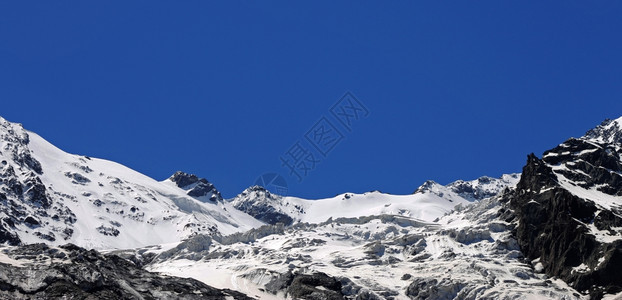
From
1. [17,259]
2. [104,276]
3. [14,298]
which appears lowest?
[14,298]

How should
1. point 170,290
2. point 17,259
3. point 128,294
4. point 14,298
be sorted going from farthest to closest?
point 17,259
point 170,290
point 128,294
point 14,298

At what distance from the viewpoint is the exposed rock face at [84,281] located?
144 m

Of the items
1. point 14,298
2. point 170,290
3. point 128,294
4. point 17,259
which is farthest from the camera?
point 17,259

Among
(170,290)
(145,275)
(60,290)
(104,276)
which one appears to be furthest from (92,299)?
(145,275)

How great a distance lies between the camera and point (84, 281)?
155 m

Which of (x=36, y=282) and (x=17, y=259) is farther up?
(x=17, y=259)

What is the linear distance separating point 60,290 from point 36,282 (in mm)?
5878

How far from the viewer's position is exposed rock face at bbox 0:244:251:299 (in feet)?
473

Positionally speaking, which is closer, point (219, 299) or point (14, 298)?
point (14, 298)

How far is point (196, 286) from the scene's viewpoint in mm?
187500

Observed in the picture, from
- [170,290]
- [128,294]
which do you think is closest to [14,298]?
[128,294]

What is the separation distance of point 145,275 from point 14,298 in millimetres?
51923

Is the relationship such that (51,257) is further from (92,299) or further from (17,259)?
(92,299)

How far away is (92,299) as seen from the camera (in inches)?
5640
